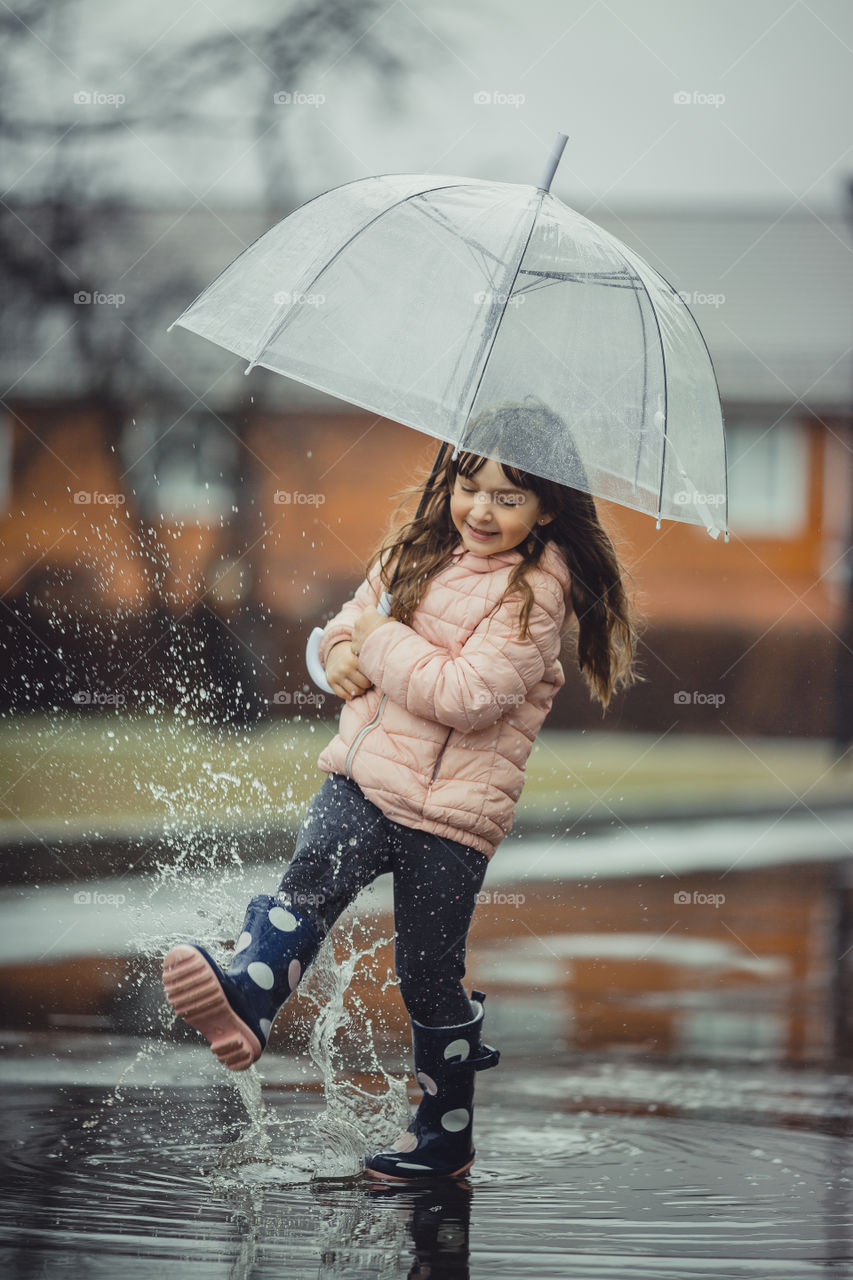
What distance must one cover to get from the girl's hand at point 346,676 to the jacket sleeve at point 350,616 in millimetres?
42

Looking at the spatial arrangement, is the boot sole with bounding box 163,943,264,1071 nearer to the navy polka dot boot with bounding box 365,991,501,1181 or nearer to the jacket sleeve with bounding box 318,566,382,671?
the navy polka dot boot with bounding box 365,991,501,1181

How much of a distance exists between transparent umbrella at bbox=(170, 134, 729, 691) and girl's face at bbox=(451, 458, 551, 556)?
0.40 ft

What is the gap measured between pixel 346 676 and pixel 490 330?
2.34 feet

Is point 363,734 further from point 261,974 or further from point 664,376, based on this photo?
point 664,376

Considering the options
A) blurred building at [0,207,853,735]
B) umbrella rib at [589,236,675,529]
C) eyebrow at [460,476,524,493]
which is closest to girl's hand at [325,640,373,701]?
eyebrow at [460,476,524,493]

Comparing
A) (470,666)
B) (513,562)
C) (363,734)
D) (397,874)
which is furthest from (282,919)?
(513,562)

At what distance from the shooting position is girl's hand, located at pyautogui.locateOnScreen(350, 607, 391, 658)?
2.83m

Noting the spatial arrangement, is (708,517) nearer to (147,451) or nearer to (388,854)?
(388,854)

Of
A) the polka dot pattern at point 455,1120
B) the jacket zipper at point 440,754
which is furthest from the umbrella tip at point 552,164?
the polka dot pattern at point 455,1120

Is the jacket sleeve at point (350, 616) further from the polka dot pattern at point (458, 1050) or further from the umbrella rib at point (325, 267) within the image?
the polka dot pattern at point (458, 1050)

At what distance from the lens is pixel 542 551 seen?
9.51 ft

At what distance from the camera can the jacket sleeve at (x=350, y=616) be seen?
2990 mm

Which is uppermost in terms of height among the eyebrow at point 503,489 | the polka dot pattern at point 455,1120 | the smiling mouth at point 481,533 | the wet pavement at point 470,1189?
the eyebrow at point 503,489

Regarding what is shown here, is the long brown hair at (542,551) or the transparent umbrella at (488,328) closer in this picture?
the transparent umbrella at (488,328)
